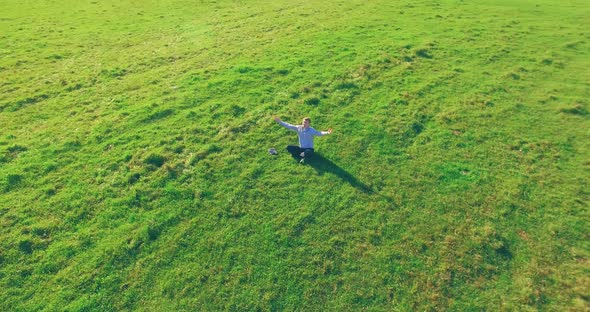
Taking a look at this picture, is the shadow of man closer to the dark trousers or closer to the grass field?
the grass field

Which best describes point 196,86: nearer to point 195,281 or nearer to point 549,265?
point 195,281

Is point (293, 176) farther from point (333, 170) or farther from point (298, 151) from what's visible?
point (333, 170)

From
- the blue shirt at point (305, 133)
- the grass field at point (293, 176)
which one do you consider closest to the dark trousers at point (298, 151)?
the blue shirt at point (305, 133)

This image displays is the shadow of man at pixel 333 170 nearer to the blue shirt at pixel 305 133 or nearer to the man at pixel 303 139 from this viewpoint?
the man at pixel 303 139

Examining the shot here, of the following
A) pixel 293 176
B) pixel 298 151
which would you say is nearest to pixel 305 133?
pixel 298 151

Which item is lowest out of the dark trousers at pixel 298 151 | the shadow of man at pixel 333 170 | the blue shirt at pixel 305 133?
the shadow of man at pixel 333 170
